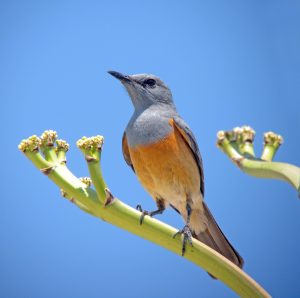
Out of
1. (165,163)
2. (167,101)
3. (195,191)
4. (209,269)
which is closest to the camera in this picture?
(209,269)

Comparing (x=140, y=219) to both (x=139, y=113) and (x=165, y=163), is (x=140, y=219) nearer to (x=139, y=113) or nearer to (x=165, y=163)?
(x=165, y=163)

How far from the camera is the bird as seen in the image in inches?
168

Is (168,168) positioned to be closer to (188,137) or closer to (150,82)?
(188,137)

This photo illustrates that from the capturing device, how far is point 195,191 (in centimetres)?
455

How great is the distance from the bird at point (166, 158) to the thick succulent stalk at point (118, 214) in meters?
1.90

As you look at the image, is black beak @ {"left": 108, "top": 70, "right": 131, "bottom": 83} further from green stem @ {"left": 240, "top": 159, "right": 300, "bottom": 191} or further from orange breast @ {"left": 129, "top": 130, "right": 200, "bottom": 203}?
green stem @ {"left": 240, "top": 159, "right": 300, "bottom": 191}

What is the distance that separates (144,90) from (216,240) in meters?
1.86

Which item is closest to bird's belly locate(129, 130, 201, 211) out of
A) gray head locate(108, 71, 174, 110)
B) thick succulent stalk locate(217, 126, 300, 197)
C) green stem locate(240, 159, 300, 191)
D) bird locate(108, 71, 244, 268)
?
bird locate(108, 71, 244, 268)

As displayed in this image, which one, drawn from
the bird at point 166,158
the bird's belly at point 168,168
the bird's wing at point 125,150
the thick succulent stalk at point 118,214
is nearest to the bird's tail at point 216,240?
the bird at point 166,158

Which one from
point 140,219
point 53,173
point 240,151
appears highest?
point 240,151

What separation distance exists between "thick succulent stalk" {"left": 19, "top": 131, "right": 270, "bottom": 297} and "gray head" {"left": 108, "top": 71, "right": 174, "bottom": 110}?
8.26 feet

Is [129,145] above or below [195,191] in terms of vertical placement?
above

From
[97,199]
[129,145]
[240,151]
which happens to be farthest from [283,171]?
[129,145]

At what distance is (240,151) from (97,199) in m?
0.89
